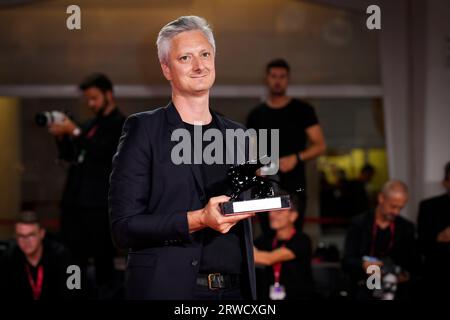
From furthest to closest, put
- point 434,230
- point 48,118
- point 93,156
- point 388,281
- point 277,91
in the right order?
point 277,91 → point 434,230 → point 93,156 → point 48,118 → point 388,281

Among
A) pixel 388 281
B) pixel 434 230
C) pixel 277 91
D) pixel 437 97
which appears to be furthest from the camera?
pixel 437 97

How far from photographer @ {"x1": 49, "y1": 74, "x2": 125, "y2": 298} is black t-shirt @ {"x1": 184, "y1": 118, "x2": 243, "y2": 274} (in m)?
2.67

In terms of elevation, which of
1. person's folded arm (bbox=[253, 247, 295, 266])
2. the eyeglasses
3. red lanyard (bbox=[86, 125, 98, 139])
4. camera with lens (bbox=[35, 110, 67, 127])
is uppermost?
camera with lens (bbox=[35, 110, 67, 127])

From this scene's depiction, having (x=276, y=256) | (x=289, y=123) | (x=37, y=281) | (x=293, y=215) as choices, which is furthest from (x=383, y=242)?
(x=37, y=281)

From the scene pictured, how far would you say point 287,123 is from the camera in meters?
5.26

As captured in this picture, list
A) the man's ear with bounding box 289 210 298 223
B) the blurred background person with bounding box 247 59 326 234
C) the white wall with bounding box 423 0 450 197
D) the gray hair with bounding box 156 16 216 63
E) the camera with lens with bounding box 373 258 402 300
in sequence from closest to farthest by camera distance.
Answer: the gray hair with bounding box 156 16 216 63
the camera with lens with bounding box 373 258 402 300
the man's ear with bounding box 289 210 298 223
the blurred background person with bounding box 247 59 326 234
the white wall with bounding box 423 0 450 197

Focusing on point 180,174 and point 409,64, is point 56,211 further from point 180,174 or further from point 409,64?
point 180,174

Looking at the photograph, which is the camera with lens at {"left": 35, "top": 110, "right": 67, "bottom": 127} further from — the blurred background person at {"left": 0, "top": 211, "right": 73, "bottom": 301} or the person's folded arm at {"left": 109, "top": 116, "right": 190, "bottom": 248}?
the person's folded arm at {"left": 109, "top": 116, "right": 190, "bottom": 248}

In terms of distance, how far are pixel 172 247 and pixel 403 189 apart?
2963 millimetres

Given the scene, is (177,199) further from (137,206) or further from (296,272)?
(296,272)

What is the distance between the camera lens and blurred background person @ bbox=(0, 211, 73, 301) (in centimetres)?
460

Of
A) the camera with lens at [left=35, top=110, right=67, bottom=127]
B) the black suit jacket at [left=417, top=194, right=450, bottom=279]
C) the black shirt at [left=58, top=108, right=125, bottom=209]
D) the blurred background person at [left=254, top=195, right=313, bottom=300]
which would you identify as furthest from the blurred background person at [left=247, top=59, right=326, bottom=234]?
the camera with lens at [left=35, top=110, right=67, bottom=127]

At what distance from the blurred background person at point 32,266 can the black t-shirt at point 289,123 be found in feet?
5.02

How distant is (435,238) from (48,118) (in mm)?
2531
